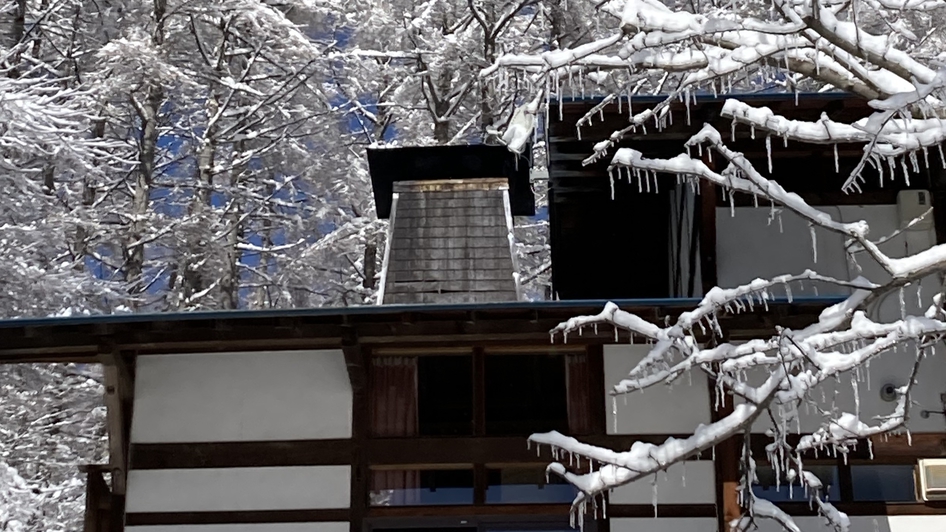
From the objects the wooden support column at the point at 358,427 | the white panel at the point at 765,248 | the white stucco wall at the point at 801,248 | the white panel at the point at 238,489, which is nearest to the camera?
the wooden support column at the point at 358,427

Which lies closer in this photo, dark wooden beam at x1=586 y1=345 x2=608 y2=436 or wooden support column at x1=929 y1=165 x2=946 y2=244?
dark wooden beam at x1=586 y1=345 x2=608 y2=436

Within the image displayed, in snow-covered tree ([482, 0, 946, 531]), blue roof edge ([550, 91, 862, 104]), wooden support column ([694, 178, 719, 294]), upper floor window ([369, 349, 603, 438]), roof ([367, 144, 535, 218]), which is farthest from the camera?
roof ([367, 144, 535, 218])

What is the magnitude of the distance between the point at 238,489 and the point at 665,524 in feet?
11.6

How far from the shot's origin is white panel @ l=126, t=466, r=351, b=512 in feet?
28.1

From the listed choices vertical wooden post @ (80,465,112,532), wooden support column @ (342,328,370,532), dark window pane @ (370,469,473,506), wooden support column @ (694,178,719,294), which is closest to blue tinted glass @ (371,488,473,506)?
dark window pane @ (370,469,473,506)

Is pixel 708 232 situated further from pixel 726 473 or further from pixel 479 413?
pixel 479 413

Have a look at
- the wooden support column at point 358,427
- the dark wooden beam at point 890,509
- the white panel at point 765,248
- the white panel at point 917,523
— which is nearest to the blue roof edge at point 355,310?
the wooden support column at point 358,427

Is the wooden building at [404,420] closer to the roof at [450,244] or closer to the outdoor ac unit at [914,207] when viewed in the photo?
the outdoor ac unit at [914,207]

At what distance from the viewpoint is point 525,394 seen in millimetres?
8922

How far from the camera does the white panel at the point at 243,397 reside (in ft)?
28.7

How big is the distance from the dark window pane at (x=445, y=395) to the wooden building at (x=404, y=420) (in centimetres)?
1

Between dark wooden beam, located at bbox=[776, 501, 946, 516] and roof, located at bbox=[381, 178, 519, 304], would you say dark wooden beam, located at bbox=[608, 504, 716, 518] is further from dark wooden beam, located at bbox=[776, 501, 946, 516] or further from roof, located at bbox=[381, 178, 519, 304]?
roof, located at bbox=[381, 178, 519, 304]

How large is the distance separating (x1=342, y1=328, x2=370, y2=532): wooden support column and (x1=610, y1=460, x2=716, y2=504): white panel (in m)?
2.06

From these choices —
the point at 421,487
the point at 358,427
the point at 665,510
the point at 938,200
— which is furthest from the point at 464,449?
the point at 938,200
